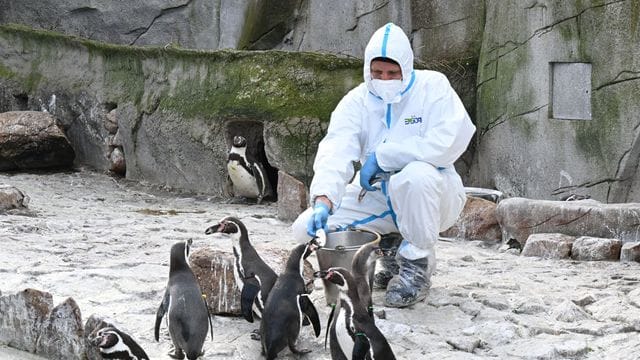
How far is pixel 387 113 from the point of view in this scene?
469cm

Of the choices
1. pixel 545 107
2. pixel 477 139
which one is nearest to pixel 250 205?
pixel 477 139

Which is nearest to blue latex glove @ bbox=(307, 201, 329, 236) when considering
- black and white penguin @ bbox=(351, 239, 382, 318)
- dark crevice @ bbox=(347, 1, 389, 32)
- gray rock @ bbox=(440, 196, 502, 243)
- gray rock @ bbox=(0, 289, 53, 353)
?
black and white penguin @ bbox=(351, 239, 382, 318)

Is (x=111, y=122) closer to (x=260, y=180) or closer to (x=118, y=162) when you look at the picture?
(x=118, y=162)

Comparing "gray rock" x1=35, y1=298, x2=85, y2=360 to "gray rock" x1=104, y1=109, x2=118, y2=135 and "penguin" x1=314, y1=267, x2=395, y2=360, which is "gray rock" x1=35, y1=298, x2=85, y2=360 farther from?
"gray rock" x1=104, y1=109, x2=118, y2=135

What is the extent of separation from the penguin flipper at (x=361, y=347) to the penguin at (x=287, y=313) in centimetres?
36

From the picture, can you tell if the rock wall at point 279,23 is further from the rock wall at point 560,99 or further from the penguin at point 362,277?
the penguin at point 362,277

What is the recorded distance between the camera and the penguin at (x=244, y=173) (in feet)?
28.4

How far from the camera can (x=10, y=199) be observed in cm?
754

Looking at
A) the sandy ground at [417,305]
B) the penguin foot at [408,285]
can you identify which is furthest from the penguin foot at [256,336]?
the penguin foot at [408,285]

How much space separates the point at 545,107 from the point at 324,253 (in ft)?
11.9

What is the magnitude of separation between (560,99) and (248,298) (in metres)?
3.98

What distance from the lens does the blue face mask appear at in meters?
4.57

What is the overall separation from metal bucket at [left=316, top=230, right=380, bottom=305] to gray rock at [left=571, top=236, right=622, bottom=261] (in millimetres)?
1699

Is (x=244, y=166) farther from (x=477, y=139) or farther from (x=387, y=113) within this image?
(x=387, y=113)
